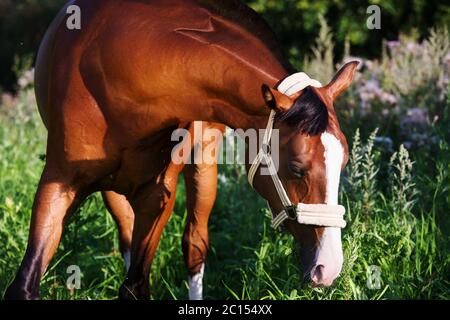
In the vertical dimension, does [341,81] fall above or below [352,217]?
above

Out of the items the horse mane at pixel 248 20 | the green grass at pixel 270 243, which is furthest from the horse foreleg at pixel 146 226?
the horse mane at pixel 248 20

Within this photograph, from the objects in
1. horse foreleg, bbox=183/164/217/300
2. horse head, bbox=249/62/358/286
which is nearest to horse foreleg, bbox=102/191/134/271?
horse foreleg, bbox=183/164/217/300

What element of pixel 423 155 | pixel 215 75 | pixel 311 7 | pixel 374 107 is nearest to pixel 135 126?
pixel 215 75

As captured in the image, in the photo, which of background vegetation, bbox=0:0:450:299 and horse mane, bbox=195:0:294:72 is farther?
background vegetation, bbox=0:0:450:299

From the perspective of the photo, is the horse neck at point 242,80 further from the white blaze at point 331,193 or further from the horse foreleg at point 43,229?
the horse foreleg at point 43,229

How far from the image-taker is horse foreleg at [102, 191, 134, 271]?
5.23 metres

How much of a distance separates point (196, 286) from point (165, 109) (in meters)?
1.43

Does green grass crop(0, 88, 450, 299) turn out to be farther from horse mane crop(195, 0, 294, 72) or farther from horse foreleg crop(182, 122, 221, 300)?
horse mane crop(195, 0, 294, 72)

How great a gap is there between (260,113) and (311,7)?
24.2 ft

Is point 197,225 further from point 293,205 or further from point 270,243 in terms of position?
point 293,205

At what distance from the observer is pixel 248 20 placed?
12.8 feet

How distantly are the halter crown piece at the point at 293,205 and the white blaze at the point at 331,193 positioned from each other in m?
0.05

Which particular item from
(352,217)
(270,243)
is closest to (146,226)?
(270,243)

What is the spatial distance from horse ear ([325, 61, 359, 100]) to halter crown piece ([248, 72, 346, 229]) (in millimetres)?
88
